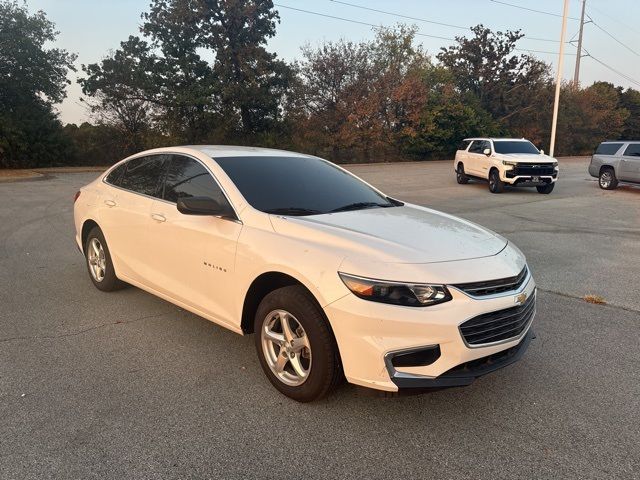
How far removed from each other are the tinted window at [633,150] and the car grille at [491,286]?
16.3 metres

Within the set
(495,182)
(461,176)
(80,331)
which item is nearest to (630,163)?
(495,182)

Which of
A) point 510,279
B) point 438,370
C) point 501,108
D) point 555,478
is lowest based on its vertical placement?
point 555,478

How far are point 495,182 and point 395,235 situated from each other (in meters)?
14.9

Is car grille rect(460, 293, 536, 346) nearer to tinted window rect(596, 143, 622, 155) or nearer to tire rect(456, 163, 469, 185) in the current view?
tinted window rect(596, 143, 622, 155)

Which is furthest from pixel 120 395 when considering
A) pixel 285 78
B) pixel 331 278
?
pixel 285 78

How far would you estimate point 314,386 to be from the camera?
10.1 feet

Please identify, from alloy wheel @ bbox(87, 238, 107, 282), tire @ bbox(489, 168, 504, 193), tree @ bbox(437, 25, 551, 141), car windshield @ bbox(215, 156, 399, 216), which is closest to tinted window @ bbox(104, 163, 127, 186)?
alloy wheel @ bbox(87, 238, 107, 282)

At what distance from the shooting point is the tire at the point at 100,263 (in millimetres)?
5238

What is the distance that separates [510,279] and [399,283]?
810mm

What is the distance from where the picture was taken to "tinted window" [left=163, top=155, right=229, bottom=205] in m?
3.96

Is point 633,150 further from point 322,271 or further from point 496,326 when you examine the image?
point 322,271

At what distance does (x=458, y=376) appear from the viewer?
9.32 ft

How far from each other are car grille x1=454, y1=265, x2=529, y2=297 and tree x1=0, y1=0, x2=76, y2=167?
1008 inches

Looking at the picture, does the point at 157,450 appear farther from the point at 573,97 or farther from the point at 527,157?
the point at 573,97
